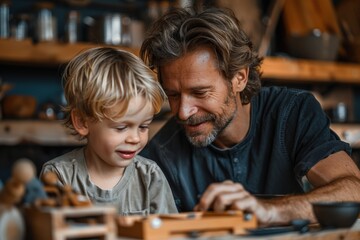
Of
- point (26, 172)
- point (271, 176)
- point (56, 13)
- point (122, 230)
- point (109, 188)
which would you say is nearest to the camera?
point (26, 172)

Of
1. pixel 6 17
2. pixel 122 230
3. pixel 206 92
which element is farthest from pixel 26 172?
pixel 6 17

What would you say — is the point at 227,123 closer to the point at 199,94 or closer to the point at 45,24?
the point at 199,94

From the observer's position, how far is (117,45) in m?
4.51

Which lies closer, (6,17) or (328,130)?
(328,130)

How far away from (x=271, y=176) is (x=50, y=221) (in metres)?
1.66

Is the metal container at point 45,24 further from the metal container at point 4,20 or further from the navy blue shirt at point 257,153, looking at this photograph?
the navy blue shirt at point 257,153

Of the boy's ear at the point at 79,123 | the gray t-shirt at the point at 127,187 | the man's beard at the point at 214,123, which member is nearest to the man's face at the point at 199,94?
the man's beard at the point at 214,123

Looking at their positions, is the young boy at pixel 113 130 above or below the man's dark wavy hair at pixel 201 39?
below

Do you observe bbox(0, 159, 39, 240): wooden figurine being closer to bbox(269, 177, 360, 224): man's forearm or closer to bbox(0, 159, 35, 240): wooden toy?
bbox(0, 159, 35, 240): wooden toy

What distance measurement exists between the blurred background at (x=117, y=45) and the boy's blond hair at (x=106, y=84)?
2.07 m

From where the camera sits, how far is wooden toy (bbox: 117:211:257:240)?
1.45 m

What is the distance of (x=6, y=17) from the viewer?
445 cm

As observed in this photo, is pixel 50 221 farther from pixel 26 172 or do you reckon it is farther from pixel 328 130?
pixel 328 130

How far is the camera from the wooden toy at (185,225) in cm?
145
